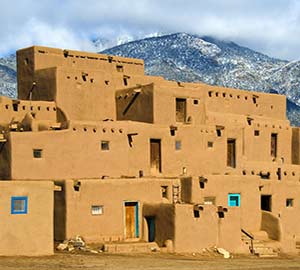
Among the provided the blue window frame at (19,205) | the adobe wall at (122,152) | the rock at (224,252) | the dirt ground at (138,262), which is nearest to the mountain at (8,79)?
the adobe wall at (122,152)

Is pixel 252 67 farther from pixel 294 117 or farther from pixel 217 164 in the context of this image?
pixel 217 164

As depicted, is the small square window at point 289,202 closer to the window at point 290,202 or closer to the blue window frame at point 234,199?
the window at point 290,202

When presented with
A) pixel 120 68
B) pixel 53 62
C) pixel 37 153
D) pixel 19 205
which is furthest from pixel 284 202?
pixel 19 205

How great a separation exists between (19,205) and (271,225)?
47.1 feet

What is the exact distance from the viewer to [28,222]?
26734 mm

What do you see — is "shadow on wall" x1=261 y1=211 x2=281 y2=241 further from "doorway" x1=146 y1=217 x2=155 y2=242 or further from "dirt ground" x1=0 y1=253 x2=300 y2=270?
"doorway" x1=146 y1=217 x2=155 y2=242

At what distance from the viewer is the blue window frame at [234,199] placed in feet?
117

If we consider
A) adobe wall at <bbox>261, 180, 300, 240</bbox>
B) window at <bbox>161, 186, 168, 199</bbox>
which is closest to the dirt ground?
window at <bbox>161, 186, 168, 199</bbox>

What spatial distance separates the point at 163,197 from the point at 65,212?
5.46m

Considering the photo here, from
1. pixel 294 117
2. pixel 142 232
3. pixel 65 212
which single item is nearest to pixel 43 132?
pixel 65 212

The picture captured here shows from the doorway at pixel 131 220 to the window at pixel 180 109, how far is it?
24.2 feet

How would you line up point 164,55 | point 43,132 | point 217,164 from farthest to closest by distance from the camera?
point 164,55
point 217,164
point 43,132

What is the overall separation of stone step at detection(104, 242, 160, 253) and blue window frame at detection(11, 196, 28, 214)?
4.31 metres

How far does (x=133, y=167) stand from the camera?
35.2m
